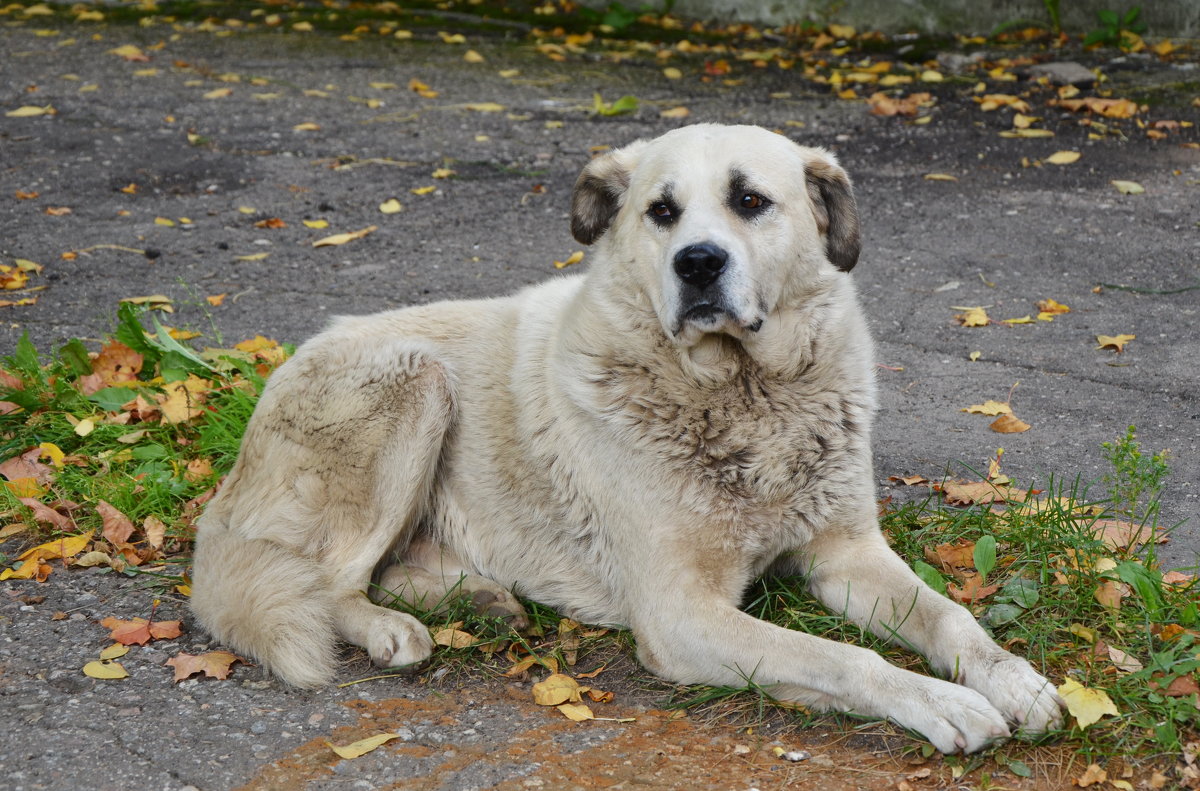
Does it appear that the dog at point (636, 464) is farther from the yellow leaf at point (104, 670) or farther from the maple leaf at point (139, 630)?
the yellow leaf at point (104, 670)

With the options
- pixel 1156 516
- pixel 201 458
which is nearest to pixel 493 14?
pixel 201 458

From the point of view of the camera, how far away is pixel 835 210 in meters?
3.57

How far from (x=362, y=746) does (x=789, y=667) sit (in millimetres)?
1101

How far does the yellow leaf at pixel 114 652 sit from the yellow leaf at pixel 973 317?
12.4 feet

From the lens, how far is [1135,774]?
8.62 feet

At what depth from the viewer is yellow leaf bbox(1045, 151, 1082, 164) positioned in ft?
23.6

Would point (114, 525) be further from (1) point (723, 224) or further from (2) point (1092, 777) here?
(2) point (1092, 777)

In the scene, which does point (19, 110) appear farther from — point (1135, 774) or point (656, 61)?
point (1135, 774)

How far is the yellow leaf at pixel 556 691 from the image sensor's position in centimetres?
315

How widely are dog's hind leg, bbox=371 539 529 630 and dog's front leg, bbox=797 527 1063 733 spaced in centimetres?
89

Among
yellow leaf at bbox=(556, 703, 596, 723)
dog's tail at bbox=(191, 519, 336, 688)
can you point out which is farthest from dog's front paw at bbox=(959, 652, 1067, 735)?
dog's tail at bbox=(191, 519, 336, 688)

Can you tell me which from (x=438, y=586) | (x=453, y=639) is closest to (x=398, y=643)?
(x=453, y=639)

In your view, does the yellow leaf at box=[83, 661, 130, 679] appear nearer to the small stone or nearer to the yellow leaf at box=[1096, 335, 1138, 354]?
the yellow leaf at box=[1096, 335, 1138, 354]

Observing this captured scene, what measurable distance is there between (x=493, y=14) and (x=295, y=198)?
496 cm
